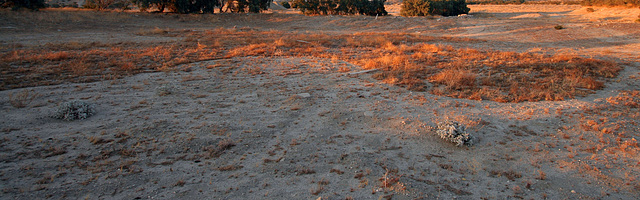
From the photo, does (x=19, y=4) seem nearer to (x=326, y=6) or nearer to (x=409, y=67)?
(x=326, y=6)

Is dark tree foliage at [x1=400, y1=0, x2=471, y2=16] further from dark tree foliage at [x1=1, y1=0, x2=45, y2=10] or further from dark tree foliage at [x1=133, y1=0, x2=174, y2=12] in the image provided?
dark tree foliage at [x1=1, y1=0, x2=45, y2=10]

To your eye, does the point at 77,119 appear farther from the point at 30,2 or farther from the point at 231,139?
the point at 30,2

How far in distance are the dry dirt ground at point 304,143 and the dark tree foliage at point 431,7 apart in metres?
30.9

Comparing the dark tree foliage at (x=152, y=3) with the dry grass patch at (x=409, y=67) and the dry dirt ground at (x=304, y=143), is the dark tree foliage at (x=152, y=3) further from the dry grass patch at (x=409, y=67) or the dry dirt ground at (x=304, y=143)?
the dry dirt ground at (x=304, y=143)

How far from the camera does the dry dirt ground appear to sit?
4.16 meters

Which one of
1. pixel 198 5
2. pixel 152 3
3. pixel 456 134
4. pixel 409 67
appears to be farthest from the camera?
pixel 198 5

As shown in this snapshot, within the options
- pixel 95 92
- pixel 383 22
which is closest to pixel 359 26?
pixel 383 22

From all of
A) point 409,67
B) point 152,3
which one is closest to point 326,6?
point 152,3

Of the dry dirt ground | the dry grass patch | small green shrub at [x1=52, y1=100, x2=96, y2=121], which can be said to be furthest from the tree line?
small green shrub at [x1=52, y1=100, x2=96, y2=121]

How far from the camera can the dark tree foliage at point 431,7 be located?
38.5 m

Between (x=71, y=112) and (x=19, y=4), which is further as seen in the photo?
(x=19, y=4)

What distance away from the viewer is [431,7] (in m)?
39.2

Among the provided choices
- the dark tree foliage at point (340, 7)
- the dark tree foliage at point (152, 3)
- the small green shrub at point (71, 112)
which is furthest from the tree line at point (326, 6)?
the small green shrub at point (71, 112)

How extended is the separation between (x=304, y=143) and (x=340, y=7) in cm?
3794
